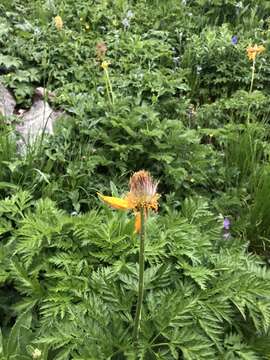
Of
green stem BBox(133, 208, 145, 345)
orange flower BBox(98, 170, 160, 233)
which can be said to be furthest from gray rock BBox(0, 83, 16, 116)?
orange flower BBox(98, 170, 160, 233)

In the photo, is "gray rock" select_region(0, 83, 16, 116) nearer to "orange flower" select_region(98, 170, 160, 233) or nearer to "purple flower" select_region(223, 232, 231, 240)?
"purple flower" select_region(223, 232, 231, 240)

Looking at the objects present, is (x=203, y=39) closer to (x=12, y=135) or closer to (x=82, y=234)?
(x=12, y=135)

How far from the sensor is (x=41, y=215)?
2.21m

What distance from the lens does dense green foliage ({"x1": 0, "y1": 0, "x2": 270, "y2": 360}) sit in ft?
5.97

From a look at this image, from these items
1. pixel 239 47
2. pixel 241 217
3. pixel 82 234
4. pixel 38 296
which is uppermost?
pixel 239 47

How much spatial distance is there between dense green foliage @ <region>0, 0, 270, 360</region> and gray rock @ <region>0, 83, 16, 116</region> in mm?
57

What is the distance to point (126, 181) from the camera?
292 cm

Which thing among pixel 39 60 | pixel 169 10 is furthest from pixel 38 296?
pixel 169 10

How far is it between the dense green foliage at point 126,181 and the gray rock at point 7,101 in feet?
0.19

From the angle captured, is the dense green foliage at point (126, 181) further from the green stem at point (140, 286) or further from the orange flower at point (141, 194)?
the orange flower at point (141, 194)

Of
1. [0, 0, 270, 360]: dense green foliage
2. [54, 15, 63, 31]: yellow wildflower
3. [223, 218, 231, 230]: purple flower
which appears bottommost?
[223, 218, 231, 230]: purple flower

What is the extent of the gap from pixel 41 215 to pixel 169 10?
10.4 feet

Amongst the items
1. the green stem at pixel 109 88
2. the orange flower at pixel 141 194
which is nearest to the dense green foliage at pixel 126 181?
the green stem at pixel 109 88

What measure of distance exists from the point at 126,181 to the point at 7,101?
1227 mm
